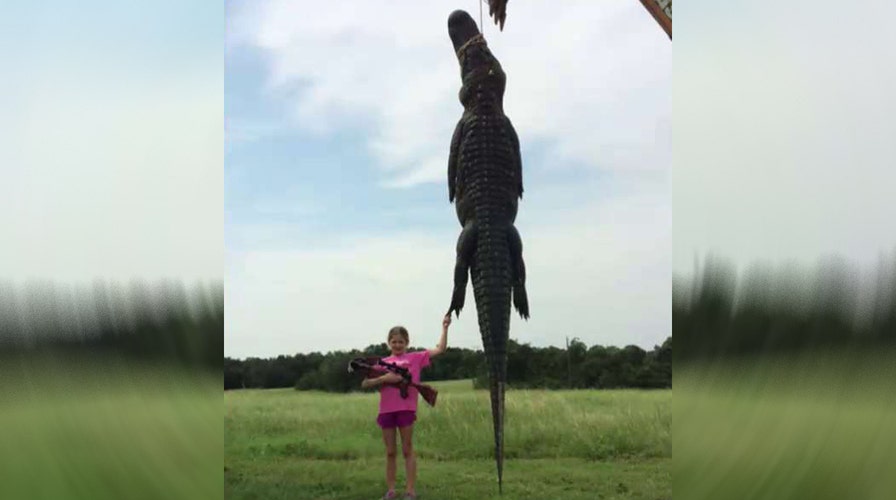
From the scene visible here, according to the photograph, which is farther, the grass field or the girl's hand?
the grass field

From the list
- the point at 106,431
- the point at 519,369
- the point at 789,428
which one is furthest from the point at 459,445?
the point at 106,431

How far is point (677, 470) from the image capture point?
468cm

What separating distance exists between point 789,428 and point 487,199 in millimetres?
1803

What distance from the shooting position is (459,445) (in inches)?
187

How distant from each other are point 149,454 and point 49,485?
0.48 metres

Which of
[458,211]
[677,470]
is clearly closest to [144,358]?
[458,211]

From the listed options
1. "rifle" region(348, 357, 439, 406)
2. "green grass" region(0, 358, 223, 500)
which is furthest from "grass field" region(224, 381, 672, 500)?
"rifle" region(348, 357, 439, 406)

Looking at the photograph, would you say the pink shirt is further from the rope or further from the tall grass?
the rope

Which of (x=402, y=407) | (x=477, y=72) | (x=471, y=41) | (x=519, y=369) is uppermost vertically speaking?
(x=471, y=41)

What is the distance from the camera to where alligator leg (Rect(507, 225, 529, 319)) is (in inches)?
178

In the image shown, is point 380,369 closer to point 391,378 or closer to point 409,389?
point 391,378

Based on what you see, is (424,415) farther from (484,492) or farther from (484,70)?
(484,70)

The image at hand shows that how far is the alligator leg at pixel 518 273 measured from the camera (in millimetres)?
4520

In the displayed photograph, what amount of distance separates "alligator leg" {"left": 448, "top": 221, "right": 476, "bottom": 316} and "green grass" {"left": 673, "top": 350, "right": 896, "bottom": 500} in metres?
1.22
